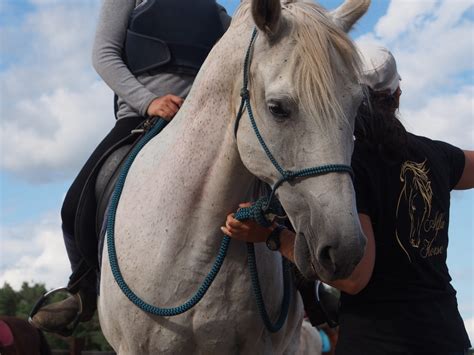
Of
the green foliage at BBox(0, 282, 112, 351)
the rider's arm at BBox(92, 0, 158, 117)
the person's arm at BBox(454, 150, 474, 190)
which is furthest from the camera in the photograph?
the green foliage at BBox(0, 282, 112, 351)

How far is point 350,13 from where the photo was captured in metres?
3.89

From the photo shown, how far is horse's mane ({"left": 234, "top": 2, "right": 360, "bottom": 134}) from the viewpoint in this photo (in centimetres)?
329

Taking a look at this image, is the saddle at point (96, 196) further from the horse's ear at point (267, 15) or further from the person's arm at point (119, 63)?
the horse's ear at point (267, 15)

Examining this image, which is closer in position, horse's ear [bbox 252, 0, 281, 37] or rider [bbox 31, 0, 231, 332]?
horse's ear [bbox 252, 0, 281, 37]

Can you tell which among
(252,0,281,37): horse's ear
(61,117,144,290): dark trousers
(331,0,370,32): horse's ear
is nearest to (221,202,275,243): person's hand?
(252,0,281,37): horse's ear

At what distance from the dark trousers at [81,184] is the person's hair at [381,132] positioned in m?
1.64

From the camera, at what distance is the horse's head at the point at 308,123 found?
316 cm

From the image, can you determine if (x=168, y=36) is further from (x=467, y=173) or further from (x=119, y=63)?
(x=467, y=173)

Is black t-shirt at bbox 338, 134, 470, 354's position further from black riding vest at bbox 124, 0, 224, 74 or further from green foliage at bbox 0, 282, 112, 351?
green foliage at bbox 0, 282, 112, 351

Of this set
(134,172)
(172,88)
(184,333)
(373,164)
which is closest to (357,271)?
(373,164)

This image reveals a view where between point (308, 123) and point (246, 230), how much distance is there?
62 cm

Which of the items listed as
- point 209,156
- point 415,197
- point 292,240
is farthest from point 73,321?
point 415,197

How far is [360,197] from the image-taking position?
11.8 feet

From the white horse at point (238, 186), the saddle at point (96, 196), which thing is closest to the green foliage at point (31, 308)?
the saddle at point (96, 196)
